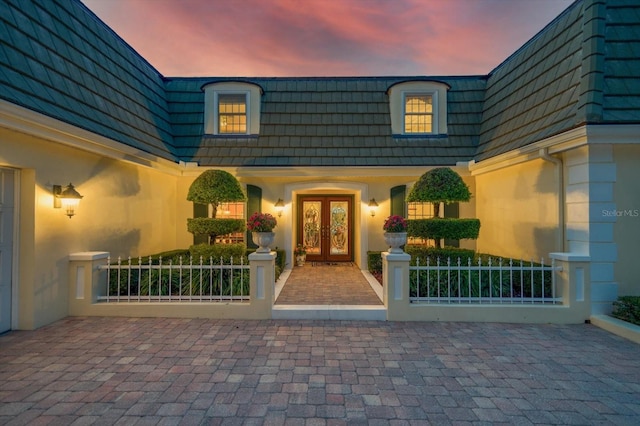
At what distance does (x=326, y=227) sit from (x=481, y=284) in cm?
602

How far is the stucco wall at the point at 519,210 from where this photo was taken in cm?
593

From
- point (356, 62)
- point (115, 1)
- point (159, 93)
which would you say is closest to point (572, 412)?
point (159, 93)

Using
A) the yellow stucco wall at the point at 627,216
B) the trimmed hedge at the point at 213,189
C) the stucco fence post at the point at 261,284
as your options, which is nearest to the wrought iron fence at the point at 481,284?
the yellow stucco wall at the point at 627,216

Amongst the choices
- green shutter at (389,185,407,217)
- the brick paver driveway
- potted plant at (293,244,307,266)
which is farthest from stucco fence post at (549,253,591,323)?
potted plant at (293,244,307,266)

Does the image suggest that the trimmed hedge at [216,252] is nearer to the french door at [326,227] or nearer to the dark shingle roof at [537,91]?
the french door at [326,227]

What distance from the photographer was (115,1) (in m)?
9.50

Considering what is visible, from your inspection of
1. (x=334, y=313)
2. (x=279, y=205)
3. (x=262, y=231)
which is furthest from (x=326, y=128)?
(x=334, y=313)

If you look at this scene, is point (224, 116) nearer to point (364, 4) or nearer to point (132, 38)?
point (364, 4)

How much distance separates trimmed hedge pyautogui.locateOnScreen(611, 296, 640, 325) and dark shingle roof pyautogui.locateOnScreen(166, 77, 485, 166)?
4968mm

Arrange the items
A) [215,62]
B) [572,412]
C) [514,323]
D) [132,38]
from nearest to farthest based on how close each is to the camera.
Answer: [572,412]
[514,323]
[132,38]
[215,62]

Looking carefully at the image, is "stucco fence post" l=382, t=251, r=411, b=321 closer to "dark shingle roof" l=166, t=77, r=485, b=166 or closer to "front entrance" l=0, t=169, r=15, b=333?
"dark shingle roof" l=166, t=77, r=485, b=166

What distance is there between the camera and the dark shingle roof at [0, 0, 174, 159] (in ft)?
14.8

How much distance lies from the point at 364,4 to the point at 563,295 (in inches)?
411

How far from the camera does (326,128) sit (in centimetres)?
918
